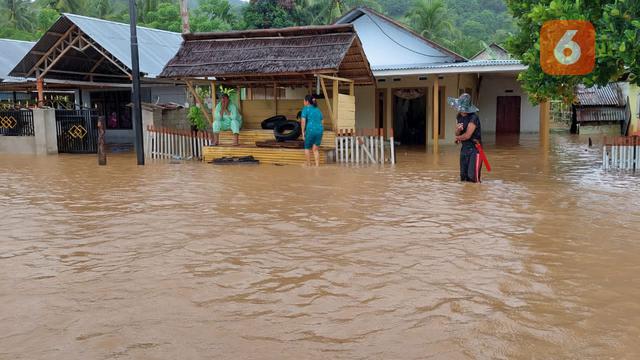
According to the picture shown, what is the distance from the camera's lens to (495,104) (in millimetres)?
26969

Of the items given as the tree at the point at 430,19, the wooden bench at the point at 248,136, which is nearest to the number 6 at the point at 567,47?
the wooden bench at the point at 248,136

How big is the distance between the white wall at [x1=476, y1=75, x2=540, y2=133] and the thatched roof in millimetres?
12357

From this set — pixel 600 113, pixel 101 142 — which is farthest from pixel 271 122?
pixel 600 113

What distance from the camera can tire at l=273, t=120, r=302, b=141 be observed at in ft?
48.9

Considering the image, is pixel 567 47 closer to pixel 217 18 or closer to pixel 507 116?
pixel 507 116

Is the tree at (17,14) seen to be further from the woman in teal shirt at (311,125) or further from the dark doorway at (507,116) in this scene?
the woman in teal shirt at (311,125)

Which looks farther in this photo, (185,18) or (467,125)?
(185,18)

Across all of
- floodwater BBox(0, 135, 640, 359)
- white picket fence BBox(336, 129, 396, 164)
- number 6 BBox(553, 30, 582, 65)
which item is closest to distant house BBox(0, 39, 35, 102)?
floodwater BBox(0, 135, 640, 359)

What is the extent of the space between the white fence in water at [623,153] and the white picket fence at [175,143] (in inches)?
395

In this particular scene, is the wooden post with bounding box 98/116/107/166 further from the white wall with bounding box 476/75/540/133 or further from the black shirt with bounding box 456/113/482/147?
the white wall with bounding box 476/75/540/133

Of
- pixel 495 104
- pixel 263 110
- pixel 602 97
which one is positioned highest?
pixel 602 97

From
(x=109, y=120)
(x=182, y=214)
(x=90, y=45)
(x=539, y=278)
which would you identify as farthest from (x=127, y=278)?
(x=109, y=120)

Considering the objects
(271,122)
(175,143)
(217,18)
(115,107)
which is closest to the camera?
(271,122)

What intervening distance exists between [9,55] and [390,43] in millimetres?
15156
